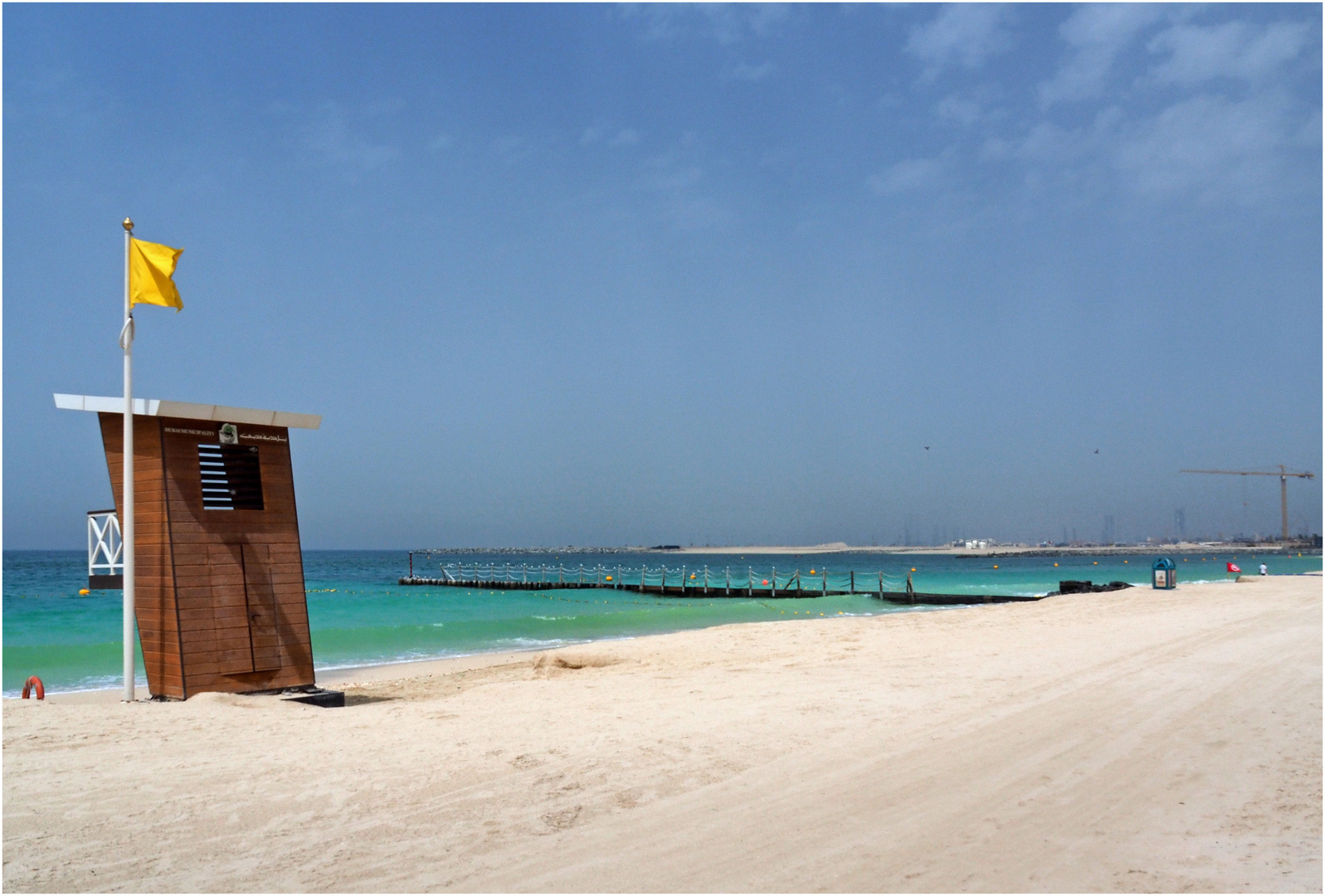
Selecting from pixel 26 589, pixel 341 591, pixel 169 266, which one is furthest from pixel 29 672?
pixel 26 589

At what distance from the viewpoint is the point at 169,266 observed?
31.7 ft

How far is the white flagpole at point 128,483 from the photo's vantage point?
9.36m

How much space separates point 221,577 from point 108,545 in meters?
1.35

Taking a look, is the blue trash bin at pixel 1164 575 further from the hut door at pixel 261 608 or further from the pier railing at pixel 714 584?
the hut door at pixel 261 608

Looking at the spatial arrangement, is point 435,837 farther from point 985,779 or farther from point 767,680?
point 767,680

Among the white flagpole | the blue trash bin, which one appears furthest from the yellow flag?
the blue trash bin

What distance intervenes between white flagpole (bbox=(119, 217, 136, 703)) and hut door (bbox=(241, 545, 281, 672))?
1.19 metres

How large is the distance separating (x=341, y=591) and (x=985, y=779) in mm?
49487

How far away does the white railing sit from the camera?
995 centimetres

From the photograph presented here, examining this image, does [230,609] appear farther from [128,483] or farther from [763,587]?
[763,587]

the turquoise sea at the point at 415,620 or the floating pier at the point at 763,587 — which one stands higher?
the turquoise sea at the point at 415,620

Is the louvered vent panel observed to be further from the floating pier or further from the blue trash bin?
the floating pier

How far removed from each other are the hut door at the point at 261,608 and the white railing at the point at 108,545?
131 centimetres

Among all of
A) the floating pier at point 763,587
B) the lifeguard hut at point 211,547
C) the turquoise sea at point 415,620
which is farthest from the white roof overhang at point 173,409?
the floating pier at point 763,587
